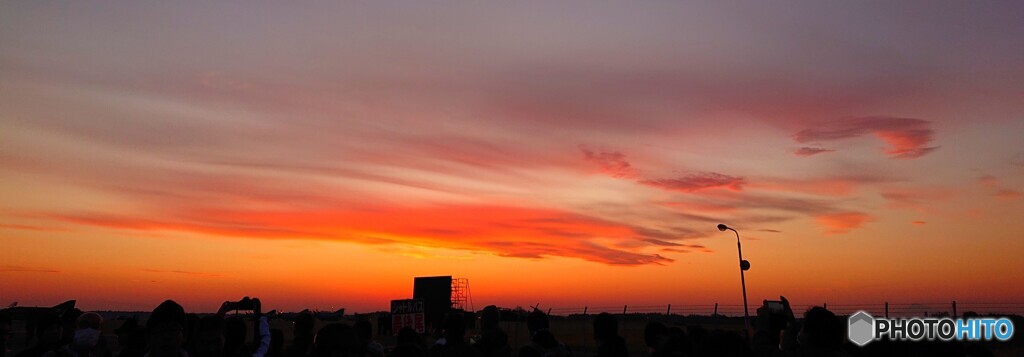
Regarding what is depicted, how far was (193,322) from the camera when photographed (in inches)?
362

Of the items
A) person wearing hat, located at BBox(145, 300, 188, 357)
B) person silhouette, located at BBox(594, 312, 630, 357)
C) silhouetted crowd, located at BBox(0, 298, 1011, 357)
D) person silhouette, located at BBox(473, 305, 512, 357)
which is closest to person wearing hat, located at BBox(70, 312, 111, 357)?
silhouetted crowd, located at BBox(0, 298, 1011, 357)

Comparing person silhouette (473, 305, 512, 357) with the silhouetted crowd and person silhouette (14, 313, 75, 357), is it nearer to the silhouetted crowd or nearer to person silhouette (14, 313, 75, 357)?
the silhouetted crowd

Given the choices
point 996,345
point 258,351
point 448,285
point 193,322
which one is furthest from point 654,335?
point 448,285

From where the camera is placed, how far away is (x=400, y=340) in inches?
360

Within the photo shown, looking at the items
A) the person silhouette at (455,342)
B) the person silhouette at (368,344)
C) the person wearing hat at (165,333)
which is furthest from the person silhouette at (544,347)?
the person wearing hat at (165,333)

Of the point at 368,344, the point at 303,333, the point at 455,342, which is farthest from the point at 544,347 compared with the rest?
the point at 303,333

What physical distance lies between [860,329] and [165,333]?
28.0 ft

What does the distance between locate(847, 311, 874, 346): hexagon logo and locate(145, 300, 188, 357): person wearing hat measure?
7.59 meters

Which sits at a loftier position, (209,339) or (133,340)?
(209,339)

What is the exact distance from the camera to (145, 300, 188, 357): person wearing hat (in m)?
5.98

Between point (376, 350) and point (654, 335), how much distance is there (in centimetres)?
355

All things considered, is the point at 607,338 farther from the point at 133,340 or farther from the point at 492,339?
the point at 133,340

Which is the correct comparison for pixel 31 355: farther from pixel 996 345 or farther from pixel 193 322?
pixel 996 345
